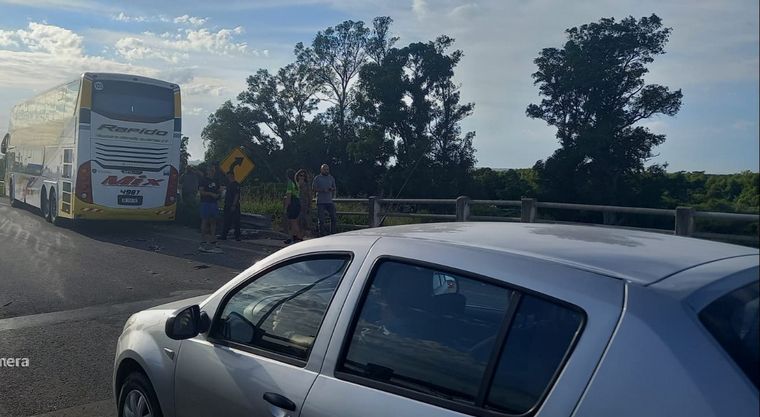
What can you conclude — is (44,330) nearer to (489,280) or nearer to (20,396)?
(20,396)

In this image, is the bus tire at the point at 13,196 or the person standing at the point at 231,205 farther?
the bus tire at the point at 13,196

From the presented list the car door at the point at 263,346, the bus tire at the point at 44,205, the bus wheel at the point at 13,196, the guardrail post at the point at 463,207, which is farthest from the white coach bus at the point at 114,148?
the car door at the point at 263,346

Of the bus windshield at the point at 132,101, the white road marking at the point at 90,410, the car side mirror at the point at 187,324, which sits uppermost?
the bus windshield at the point at 132,101

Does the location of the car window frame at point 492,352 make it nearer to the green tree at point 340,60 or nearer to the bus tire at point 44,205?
the bus tire at point 44,205

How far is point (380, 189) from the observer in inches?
1340

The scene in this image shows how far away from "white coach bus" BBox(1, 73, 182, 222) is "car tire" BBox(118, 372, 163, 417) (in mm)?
14408

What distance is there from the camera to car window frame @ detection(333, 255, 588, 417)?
232cm

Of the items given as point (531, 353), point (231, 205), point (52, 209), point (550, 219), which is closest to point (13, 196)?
point (52, 209)

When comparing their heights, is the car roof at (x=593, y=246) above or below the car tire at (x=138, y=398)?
above

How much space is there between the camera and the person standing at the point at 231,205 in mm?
16500

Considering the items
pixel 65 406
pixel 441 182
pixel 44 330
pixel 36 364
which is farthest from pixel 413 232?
pixel 441 182

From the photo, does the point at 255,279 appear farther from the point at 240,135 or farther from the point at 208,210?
the point at 240,135

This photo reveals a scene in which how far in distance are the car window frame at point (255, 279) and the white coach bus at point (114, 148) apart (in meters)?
15.2

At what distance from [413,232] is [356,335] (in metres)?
0.55
